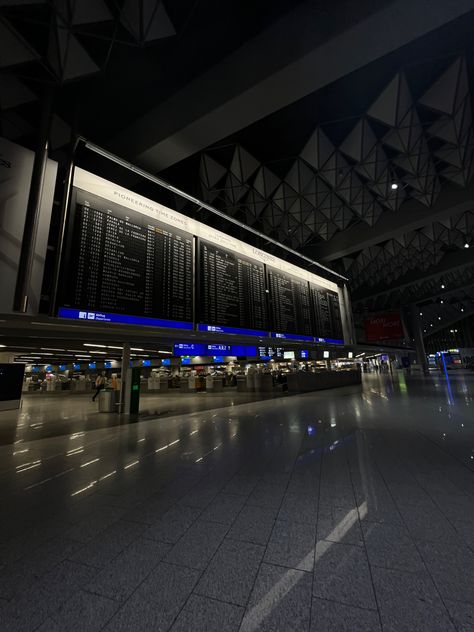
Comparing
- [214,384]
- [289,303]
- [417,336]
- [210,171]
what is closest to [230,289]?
[289,303]

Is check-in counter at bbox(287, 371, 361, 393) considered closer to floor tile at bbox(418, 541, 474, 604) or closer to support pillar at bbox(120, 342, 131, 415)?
support pillar at bbox(120, 342, 131, 415)

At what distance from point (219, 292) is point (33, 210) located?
4.60 m

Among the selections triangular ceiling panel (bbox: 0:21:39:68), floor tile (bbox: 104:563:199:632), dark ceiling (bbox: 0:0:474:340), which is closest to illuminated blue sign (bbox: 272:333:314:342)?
dark ceiling (bbox: 0:0:474:340)

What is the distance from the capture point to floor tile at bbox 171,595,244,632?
4.36 ft

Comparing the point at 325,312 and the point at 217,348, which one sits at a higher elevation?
the point at 325,312

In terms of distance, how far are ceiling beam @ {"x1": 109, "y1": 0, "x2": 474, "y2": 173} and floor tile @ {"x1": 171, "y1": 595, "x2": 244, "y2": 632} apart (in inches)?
306

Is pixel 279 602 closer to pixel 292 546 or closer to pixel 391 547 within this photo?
pixel 292 546

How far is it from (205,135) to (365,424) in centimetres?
814

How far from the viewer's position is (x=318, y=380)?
704 inches

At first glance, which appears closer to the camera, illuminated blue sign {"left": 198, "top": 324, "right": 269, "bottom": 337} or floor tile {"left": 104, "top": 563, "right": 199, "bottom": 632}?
floor tile {"left": 104, "top": 563, "right": 199, "bottom": 632}

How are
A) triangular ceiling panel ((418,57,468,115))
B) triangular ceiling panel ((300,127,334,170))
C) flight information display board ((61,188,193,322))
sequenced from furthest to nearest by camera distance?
triangular ceiling panel ((300,127,334,170)) → triangular ceiling panel ((418,57,468,115)) → flight information display board ((61,188,193,322))

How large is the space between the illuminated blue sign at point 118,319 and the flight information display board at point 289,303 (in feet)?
13.6

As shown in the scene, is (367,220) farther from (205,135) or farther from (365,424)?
(365,424)

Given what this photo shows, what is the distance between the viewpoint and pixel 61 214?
5.14 m
